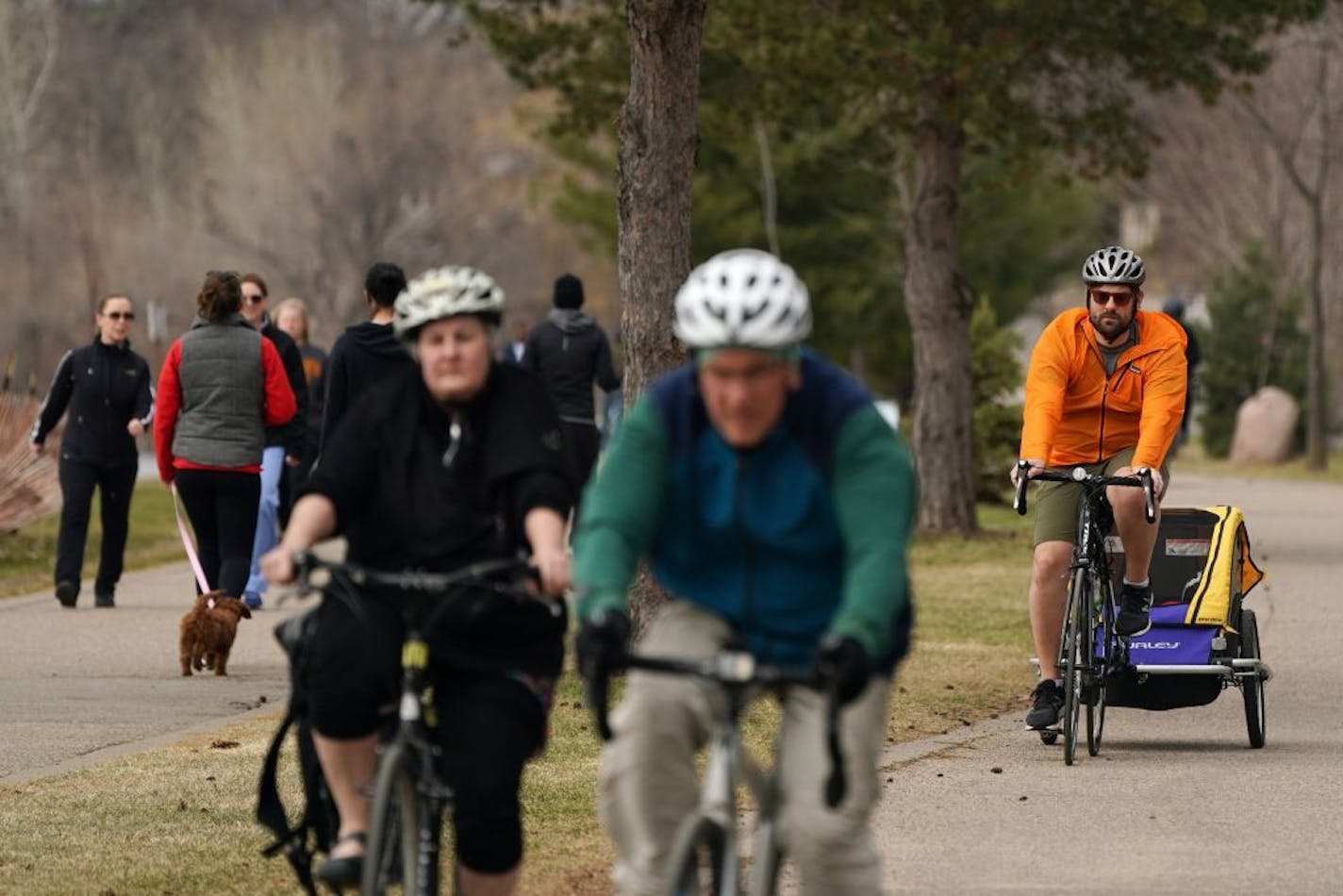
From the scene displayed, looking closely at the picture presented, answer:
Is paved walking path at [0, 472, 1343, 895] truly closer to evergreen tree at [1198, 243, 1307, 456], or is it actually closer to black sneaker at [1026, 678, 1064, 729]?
black sneaker at [1026, 678, 1064, 729]

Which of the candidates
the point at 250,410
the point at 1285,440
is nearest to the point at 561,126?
the point at 250,410

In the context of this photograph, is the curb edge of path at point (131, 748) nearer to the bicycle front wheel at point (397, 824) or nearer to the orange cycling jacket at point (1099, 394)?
the orange cycling jacket at point (1099, 394)

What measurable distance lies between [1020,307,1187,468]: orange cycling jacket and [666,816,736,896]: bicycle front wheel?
5051mm

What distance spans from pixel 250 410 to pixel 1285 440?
31051mm

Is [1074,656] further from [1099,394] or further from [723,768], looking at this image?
[723,768]

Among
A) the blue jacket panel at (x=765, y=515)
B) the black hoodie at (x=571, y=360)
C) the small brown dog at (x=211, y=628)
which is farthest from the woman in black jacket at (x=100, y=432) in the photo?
the blue jacket panel at (x=765, y=515)

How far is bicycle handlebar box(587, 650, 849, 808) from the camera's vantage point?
5.01 metres

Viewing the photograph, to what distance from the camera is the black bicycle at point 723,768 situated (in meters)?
5.03

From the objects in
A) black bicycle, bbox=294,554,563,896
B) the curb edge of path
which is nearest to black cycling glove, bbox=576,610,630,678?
black bicycle, bbox=294,554,563,896

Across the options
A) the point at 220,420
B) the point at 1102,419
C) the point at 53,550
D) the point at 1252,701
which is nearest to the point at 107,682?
the point at 220,420

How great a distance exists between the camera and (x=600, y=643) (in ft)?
16.4

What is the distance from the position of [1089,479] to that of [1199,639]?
0.92 m

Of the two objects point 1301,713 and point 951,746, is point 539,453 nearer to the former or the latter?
point 951,746

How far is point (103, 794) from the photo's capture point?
29.9 feet
